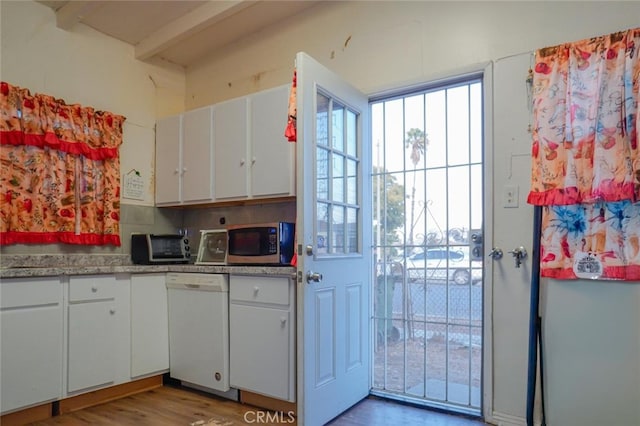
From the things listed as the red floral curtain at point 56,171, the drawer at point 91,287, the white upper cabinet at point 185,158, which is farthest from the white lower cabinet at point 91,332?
the white upper cabinet at point 185,158

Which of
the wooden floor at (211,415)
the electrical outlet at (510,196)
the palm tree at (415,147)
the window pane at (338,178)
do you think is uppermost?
the palm tree at (415,147)

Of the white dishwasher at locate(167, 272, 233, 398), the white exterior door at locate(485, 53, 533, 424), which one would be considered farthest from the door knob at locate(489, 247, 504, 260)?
the white dishwasher at locate(167, 272, 233, 398)

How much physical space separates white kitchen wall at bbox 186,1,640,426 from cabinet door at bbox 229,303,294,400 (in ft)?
3.78

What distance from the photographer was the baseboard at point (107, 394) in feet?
8.17

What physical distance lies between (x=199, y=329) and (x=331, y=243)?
111 cm

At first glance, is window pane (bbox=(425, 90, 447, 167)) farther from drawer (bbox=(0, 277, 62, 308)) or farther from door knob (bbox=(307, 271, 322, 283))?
drawer (bbox=(0, 277, 62, 308))

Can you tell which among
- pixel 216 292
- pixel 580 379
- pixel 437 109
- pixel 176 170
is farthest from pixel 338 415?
pixel 176 170

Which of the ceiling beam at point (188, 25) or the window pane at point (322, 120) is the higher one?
the ceiling beam at point (188, 25)

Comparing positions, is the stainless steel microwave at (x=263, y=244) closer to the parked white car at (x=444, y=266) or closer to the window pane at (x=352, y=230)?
the window pane at (x=352, y=230)

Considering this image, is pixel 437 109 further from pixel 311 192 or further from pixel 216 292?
pixel 216 292

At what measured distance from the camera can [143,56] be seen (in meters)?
3.39

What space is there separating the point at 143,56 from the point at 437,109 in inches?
93.7

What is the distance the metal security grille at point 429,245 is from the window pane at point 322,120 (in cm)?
59

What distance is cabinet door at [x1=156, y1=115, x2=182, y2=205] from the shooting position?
11.0ft
